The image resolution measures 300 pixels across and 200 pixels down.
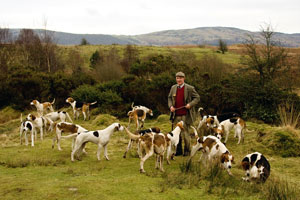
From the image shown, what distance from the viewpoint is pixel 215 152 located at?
7.46 meters

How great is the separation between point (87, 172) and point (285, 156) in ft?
23.2

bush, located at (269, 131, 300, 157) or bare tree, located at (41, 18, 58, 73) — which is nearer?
bush, located at (269, 131, 300, 157)

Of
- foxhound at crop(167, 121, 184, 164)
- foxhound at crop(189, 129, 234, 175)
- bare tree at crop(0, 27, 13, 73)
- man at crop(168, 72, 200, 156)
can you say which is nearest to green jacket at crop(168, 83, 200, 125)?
man at crop(168, 72, 200, 156)

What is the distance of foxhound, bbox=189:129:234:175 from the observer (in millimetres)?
7020

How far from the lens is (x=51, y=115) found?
14.2 metres

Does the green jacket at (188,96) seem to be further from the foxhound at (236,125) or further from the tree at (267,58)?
the tree at (267,58)

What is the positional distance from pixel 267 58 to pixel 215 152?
14092 millimetres

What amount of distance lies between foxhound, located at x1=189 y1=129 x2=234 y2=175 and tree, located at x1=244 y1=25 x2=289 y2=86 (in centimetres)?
1282

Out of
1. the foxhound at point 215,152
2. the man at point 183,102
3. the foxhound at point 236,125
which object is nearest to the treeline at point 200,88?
the foxhound at point 236,125

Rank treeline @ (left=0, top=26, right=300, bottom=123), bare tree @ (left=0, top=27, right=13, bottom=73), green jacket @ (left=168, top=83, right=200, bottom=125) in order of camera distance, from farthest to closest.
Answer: bare tree @ (left=0, top=27, right=13, bottom=73) < treeline @ (left=0, top=26, right=300, bottom=123) < green jacket @ (left=168, top=83, right=200, bottom=125)

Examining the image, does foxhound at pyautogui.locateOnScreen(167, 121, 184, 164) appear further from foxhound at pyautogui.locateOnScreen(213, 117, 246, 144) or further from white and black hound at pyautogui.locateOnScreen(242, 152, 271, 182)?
foxhound at pyautogui.locateOnScreen(213, 117, 246, 144)

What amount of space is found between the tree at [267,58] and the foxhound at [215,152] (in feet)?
42.1

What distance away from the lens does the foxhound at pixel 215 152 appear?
23.0 feet

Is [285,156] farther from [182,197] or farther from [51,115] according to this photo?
[51,115]
